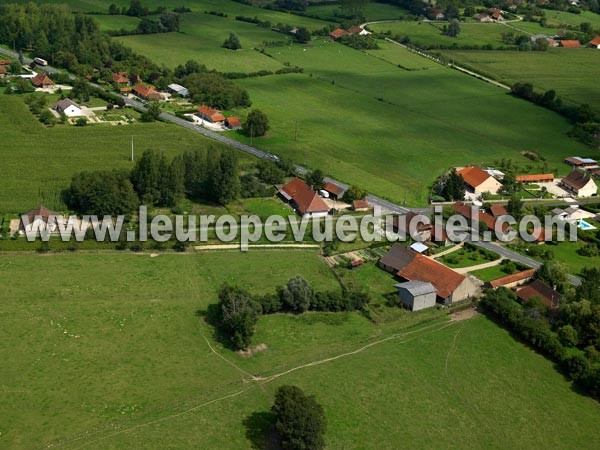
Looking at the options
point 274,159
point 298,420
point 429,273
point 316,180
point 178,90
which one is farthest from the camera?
point 178,90

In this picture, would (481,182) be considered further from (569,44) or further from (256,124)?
(569,44)

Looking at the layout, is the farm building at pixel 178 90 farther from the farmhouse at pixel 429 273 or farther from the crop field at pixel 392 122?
→ the farmhouse at pixel 429 273

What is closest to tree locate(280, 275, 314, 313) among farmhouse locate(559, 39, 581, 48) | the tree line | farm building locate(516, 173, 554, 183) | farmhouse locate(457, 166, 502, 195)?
the tree line

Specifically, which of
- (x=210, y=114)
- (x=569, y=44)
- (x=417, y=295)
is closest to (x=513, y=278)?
(x=417, y=295)

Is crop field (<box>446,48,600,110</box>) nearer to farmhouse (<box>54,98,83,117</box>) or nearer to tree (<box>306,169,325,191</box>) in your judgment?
tree (<box>306,169,325,191</box>)

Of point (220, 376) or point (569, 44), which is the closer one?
point (220, 376)
